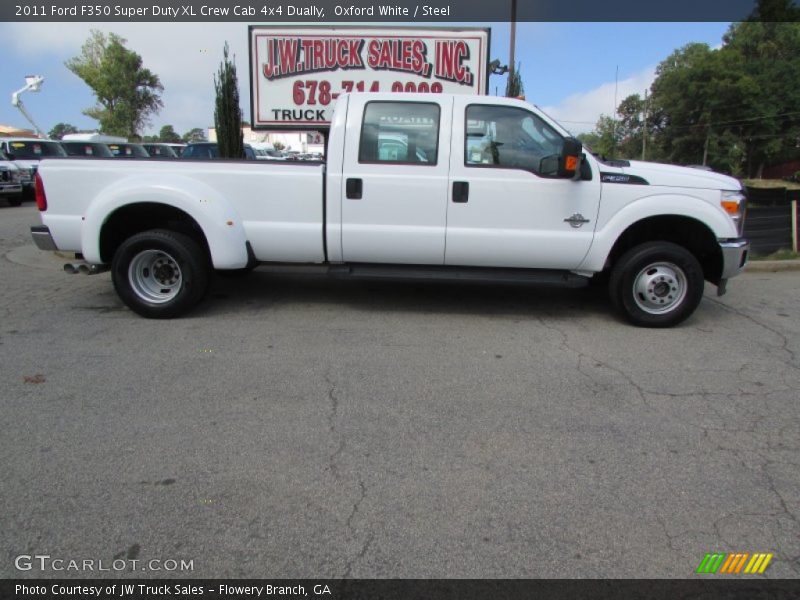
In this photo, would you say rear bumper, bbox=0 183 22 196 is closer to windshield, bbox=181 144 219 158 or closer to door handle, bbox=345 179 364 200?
windshield, bbox=181 144 219 158

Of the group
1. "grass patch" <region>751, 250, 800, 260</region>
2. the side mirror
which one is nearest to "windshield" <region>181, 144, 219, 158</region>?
the side mirror

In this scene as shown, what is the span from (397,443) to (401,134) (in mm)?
3113

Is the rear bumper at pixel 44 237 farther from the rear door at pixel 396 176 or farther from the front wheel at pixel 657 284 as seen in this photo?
the front wheel at pixel 657 284

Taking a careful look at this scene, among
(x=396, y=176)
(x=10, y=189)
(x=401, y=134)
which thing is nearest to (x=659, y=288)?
(x=396, y=176)

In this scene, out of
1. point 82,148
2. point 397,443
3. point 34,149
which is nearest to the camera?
point 397,443

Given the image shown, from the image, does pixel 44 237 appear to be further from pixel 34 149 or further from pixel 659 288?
pixel 34 149

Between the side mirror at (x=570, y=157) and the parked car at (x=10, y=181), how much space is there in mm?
17170

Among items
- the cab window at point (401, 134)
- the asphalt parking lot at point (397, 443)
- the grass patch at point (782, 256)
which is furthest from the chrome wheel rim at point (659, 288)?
the grass patch at point (782, 256)

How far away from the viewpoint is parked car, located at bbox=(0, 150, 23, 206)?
648 inches

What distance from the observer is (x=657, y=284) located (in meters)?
5.43

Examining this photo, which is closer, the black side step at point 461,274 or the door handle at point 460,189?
the door handle at point 460,189

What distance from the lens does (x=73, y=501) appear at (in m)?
2.73

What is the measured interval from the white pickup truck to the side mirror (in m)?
0.07

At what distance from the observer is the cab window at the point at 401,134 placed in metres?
5.30
